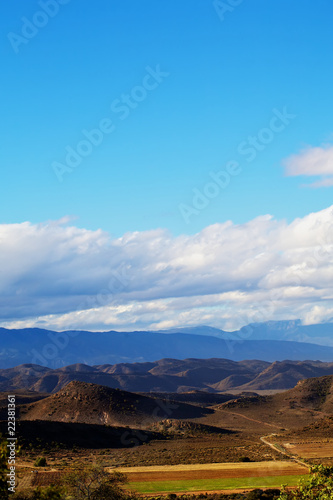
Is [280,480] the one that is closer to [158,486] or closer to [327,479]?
[158,486]

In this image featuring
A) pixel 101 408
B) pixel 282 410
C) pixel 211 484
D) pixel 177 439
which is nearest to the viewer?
pixel 211 484

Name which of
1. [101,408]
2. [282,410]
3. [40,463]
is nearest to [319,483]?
[40,463]

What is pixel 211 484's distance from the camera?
A: 50312 mm

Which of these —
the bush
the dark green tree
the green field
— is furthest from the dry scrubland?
the dark green tree

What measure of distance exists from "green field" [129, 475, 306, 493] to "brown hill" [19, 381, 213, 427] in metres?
58.5

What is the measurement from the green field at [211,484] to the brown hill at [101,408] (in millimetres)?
58470

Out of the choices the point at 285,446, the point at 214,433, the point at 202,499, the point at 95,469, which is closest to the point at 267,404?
the point at 214,433

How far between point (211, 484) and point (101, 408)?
229 ft

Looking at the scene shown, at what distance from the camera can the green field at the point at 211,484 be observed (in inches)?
1897

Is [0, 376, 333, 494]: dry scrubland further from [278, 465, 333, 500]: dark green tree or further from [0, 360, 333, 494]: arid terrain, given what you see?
[278, 465, 333, 500]: dark green tree

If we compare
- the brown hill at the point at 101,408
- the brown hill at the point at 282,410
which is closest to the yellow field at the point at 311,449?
the brown hill at the point at 282,410

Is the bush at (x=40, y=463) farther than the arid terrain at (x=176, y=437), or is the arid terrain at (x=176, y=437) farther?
the bush at (x=40, y=463)

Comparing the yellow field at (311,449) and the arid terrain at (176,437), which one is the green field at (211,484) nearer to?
the arid terrain at (176,437)

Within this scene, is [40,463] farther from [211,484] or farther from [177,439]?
[177,439]
